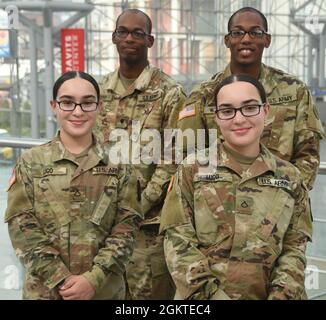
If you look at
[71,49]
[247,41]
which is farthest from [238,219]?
[71,49]

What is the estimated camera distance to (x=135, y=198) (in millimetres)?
2002

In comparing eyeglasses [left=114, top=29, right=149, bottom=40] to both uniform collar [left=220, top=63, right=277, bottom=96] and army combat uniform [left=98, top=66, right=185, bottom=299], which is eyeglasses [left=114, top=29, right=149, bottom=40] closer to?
army combat uniform [left=98, top=66, right=185, bottom=299]

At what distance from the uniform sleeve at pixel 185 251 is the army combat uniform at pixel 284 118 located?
501 mm

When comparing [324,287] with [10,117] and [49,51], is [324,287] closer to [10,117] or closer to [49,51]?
[49,51]

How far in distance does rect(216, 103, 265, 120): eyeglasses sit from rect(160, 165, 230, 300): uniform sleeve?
199 millimetres

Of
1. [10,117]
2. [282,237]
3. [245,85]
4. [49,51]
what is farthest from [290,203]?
[10,117]

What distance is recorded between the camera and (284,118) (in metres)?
2.22

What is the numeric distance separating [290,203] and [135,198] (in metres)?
0.49

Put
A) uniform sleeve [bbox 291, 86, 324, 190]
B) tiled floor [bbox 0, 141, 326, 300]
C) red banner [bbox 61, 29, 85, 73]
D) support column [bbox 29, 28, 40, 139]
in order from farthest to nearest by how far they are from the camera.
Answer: red banner [bbox 61, 29, 85, 73] → support column [bbox 29, 28, 40, 139] → tiled floor [bbox 0, 141, 326, 300] → uniform sleeve [bbox 291, 86, 324, 190]

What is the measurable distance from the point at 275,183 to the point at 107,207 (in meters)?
0.50

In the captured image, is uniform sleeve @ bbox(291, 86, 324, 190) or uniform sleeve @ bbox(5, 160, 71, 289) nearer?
uniform sleeve @ bbox(5, 160, 71, 289)

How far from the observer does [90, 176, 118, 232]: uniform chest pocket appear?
1921mm

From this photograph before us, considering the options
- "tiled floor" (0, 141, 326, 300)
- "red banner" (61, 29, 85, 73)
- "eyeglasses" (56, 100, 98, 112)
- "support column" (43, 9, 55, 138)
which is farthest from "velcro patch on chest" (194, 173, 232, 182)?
"red banner" (61, 29, 85, 73)

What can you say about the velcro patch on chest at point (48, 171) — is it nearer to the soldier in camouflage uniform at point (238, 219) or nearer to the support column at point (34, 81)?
the soldier in camouflage uniform at point (238, 219)
